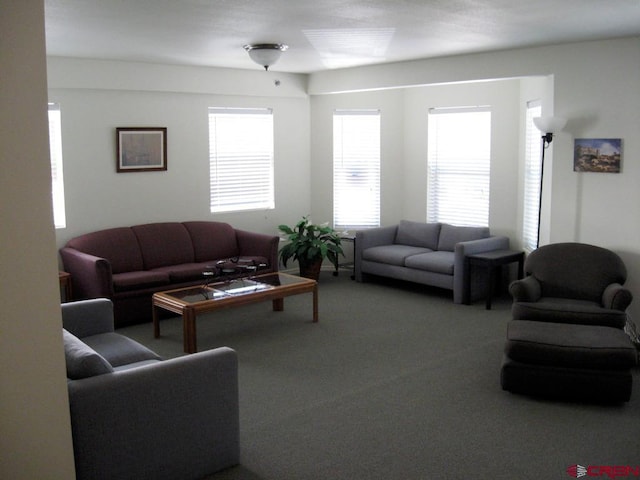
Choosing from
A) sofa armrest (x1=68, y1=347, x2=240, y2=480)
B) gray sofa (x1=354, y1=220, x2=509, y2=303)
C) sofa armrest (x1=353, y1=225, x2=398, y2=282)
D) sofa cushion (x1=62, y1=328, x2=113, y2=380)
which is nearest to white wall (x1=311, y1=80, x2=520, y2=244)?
gray sofa (x1=354, y1=220, x2=509, y2=303)

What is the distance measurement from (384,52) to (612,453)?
428 centimetres

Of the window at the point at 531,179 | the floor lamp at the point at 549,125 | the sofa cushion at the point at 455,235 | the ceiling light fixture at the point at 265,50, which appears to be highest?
the ceiling light fixture at the point at 265,50

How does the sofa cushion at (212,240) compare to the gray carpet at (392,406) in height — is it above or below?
above

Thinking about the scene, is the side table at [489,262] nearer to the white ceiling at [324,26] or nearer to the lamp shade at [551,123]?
the lamp shade at [551,123]

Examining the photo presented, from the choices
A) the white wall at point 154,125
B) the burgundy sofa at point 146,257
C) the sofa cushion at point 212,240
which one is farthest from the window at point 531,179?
the sofa cushion at point 212,240

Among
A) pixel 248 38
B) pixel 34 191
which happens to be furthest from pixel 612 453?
pixel 248 38

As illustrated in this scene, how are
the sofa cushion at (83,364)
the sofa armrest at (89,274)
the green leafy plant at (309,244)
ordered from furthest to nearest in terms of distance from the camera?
the green leafy plant at (309,244), the sofa armrest at (89,274), the sofa cushion at (83,364)

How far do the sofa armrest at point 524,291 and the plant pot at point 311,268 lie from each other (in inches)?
122

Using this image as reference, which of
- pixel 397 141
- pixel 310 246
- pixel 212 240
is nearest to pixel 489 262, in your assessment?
pixel 310 246

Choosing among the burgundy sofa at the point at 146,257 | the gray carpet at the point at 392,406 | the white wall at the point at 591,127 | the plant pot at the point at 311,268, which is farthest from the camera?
the plant pot at the point at 311,268

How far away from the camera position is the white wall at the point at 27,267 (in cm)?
275

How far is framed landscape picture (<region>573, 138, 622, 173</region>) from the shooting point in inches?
237

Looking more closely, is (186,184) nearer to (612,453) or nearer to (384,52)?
(384,52)

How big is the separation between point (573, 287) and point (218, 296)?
3088 mm
